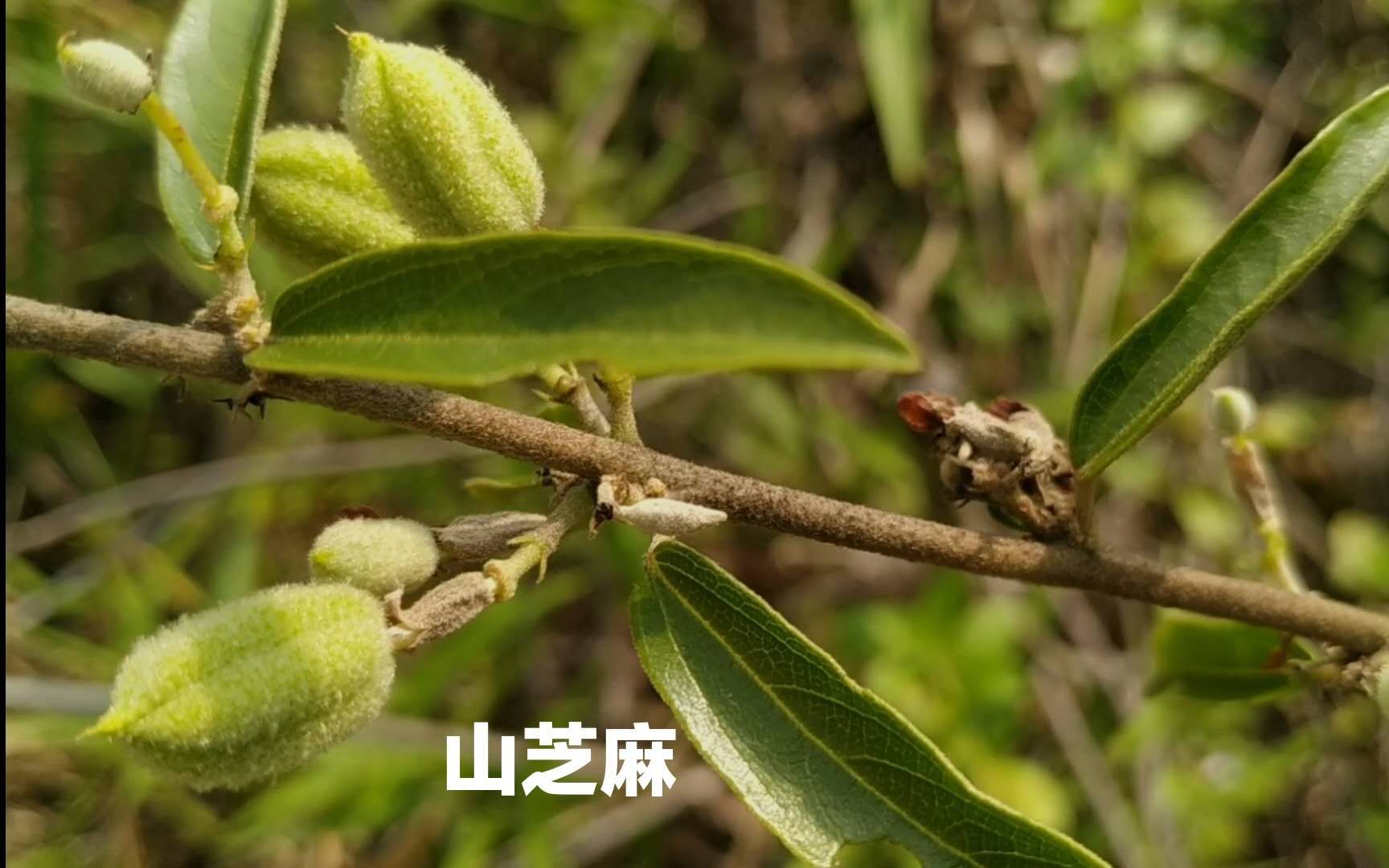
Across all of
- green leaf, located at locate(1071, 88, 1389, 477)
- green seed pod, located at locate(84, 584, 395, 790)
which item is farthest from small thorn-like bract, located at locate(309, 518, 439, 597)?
green leaf, located at locate(1071, 88, 1389, 477)

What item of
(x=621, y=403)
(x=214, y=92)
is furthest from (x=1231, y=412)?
(x=214, y=92)

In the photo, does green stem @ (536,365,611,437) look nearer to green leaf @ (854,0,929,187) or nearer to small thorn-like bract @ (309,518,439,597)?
small thorn-like bract @ (309,518,439,597)

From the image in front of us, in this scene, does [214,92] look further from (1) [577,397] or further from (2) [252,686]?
(2) [252,686]

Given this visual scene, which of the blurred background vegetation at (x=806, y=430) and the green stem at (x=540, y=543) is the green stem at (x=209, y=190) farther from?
the blurred background vegetation at (x=806, y=430)

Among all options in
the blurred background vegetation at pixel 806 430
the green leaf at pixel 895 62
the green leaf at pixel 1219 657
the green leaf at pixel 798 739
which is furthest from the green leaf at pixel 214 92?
the green leaf at pixel 895 62

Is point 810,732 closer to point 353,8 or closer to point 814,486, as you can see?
point 814,486

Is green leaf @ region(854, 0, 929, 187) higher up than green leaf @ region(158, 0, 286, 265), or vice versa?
green leaf @ region(854, 0, 929, 187)
